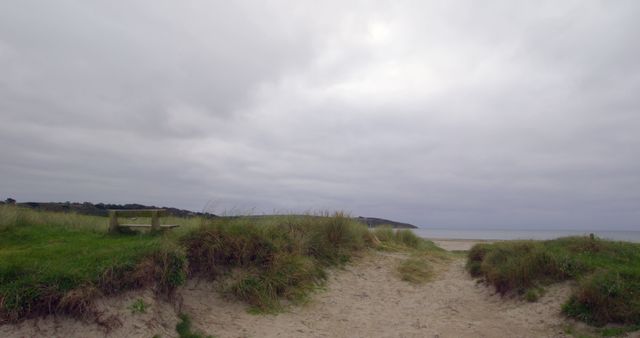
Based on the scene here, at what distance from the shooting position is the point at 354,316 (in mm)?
10211

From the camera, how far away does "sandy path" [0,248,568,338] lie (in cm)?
748

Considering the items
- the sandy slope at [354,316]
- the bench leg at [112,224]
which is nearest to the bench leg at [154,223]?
the bench leg at [112,224]

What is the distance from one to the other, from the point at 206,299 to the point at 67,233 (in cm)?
419

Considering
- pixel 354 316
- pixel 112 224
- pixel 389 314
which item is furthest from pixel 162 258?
pixel 389 314

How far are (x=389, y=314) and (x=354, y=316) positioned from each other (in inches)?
35.0

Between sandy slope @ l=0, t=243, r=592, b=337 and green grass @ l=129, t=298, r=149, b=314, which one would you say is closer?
sandy slope @ l=0, t=243, r=592, b=337

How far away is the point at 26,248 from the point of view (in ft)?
30.3

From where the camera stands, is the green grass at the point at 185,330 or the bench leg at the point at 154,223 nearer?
the green grass at the point at 185,330

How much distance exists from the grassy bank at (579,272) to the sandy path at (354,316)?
413 mm

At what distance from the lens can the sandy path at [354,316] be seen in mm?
7484

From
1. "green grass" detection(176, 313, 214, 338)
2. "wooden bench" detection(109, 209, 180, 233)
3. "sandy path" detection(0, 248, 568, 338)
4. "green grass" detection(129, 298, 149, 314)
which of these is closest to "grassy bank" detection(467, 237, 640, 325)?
"sandy path" detection(0, 248, 568, 338)

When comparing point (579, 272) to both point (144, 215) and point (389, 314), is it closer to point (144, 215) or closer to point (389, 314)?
point (389, 314)

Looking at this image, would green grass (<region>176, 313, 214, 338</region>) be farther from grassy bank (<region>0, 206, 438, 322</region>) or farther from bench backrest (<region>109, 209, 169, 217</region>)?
bench backrest (<region>109, 209, 169, 217</region>)

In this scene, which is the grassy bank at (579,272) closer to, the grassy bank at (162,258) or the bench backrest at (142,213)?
the grassy bank at (162,258)
